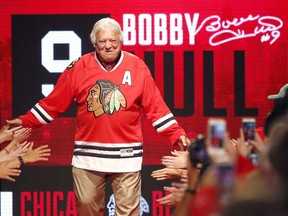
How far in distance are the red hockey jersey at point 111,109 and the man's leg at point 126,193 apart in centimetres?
6

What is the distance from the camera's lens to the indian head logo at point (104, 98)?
4.47m

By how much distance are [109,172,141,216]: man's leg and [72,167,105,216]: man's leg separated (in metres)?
0.11

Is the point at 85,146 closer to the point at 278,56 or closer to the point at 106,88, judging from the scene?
the point at 106,88

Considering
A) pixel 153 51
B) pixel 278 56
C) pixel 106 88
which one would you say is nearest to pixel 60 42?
pixel 153 51

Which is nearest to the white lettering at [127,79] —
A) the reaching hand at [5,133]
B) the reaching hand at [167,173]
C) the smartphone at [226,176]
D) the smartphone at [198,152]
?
the reaching hand at [167,173]

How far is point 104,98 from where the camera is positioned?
449 centimetres

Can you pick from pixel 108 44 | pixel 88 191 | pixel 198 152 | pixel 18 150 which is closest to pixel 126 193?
pixel 88 191

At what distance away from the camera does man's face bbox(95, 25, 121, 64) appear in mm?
4523

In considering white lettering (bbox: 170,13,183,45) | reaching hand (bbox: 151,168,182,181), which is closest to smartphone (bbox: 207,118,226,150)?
reaching hand (bbox: 151,168,182,181)

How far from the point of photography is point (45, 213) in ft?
18.0

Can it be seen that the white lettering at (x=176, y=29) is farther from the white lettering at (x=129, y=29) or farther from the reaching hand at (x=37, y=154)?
the reaching hand at (x=37, y=154)

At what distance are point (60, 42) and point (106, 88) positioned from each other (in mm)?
1032

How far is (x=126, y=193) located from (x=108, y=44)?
0.92 metres

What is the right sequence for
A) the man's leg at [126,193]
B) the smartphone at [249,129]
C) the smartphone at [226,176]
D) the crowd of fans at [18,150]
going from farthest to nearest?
the crowd of fans at [18,150]
the man's leg at [126,193]
the smartphone at [249,129]
the smartphone at [226,176]
